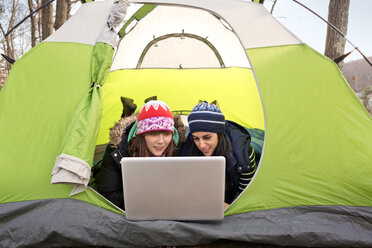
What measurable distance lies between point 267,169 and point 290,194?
168 millimetres

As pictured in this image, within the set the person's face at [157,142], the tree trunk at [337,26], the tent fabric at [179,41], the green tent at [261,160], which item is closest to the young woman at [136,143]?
the person's face at [157,142]

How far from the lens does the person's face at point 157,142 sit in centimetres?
182

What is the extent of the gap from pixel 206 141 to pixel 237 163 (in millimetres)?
213

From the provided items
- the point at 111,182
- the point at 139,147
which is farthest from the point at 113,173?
the point at 139,147

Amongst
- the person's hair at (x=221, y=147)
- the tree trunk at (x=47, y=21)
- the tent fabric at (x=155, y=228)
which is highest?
the tree trunk at (x=47, y=21)

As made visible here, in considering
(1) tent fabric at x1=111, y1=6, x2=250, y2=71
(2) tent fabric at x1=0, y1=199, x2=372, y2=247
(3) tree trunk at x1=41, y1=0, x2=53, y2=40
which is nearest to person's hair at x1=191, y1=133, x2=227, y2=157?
(2) tent fabric at x1=0, y1=199, x2=372, y2=247

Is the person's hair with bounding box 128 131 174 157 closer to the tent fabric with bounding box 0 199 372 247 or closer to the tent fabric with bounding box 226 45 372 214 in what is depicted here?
the tent fabric with bounding box 0 199 372 247

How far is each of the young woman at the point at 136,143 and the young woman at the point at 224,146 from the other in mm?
168

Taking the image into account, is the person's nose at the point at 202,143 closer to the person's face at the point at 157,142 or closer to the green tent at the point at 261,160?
the person's face at the point at 157,142

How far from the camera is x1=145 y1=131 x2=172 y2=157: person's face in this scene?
5.98ft

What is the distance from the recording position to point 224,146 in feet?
6.18

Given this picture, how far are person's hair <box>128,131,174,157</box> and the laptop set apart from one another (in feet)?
1.42

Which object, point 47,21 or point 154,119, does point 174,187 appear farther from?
point 47,21

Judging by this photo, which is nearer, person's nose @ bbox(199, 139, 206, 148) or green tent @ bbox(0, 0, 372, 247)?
green tent @ bbox(0, 0, 372, 247)
